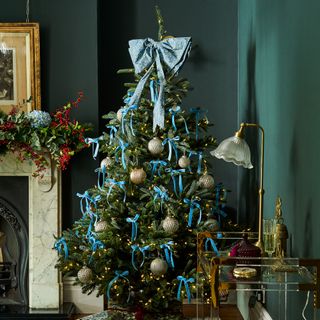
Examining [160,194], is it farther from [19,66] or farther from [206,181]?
[19,66]

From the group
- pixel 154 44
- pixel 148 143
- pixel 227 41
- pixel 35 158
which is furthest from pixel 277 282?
pixel 227 41

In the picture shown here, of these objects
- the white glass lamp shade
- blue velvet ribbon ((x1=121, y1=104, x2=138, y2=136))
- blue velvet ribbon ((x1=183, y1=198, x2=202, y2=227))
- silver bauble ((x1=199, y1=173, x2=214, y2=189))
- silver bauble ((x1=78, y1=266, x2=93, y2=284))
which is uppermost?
blue velvet ribbon ((x1=121, y1=104, x2=138, y2=136))

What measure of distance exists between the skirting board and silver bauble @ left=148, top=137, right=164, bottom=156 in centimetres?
161

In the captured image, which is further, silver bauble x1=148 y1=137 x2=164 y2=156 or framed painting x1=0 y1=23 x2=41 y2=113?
framed painting x1=0 y1=23 x2=41 y2=113

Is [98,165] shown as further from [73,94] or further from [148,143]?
[148,143]

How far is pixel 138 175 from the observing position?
5219mm

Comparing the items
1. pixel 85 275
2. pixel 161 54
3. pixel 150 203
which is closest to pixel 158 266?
pixel 150 203

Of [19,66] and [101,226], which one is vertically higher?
[19,66]

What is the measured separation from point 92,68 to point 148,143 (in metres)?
1.28

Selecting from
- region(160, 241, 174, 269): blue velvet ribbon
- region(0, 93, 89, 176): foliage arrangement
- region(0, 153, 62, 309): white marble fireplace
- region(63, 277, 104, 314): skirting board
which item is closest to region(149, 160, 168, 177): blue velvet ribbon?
region(160, 241, 174, 269): blue velvet ribbon

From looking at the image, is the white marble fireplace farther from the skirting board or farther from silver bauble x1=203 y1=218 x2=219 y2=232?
silver bauble x1=203 y1=218 x2=219 y2=232

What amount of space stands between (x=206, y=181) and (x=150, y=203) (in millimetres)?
382

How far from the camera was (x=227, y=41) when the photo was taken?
6.56m

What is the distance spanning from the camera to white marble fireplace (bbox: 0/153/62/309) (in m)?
6.29
